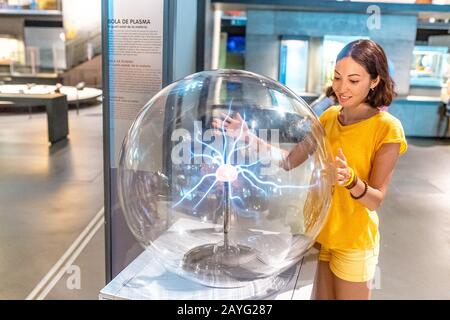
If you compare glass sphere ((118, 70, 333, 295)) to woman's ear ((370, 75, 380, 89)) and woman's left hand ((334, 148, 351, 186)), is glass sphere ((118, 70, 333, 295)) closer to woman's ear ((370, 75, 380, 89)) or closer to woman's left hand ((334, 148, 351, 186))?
woman's left hand ((334, 148, 351, 186))

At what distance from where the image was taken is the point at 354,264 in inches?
52.1

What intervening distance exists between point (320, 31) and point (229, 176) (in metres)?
6.69

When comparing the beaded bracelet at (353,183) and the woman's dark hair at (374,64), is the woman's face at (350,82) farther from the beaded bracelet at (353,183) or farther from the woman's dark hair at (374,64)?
the beaded bracelet at (353,183)

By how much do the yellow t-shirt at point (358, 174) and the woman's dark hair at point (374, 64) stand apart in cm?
5

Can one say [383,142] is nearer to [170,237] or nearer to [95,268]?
[170,237]

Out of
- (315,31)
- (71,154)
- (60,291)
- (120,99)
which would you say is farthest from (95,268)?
(315,31)

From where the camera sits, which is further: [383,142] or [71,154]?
[71,154]

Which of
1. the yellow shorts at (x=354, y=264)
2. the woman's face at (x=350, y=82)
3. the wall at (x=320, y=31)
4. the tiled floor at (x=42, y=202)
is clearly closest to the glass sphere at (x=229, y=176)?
the woman's face at (x=350, y=82)

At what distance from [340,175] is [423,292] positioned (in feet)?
6.12

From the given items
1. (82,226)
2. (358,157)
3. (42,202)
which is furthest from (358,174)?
(42,202)

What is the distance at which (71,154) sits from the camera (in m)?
6.01

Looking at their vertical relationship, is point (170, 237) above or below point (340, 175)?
below

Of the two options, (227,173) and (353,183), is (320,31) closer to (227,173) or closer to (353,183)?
(353,183)
